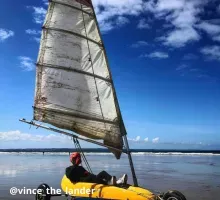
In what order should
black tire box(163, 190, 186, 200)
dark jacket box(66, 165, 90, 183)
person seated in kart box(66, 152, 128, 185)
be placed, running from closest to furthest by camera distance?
black tire box(163, 190, 186, 200) → person seated in kart box(66, 152, 128, 185) → dark jacket box(66, 165, 90, 183)

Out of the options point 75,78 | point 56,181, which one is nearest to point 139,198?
point 75,78

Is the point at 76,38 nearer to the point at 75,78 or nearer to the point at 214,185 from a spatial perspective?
the point at 75,78

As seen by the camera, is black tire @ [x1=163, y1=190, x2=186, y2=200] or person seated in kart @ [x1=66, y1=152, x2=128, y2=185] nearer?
black tire @ [x1=163, y1=190, x2=186, y2=200]

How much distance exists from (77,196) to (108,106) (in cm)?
319

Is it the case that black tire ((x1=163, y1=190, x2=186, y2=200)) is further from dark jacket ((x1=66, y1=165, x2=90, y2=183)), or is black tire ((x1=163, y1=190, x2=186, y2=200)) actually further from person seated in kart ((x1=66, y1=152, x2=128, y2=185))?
dark jacket ((x1=66, y1=165, x2=90, y2=183))

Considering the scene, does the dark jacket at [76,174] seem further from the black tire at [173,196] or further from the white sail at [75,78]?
the black tire at [173,196]

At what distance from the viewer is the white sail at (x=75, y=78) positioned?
11.4m

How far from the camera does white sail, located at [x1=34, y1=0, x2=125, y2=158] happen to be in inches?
449

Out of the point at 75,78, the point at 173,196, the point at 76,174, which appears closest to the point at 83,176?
the point at 76,174

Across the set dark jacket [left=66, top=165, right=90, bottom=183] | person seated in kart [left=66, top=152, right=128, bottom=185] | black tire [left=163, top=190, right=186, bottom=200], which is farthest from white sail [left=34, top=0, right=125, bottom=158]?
black tire [left=163, top=190, right=186, bottom=200]

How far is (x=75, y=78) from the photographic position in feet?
38.2

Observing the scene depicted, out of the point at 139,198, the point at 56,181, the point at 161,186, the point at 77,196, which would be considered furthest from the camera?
the point at 56,181

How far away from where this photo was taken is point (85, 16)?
473 inches

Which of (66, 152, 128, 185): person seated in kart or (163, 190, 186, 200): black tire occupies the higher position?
(66, 152, 128, 185): person seated in kart
